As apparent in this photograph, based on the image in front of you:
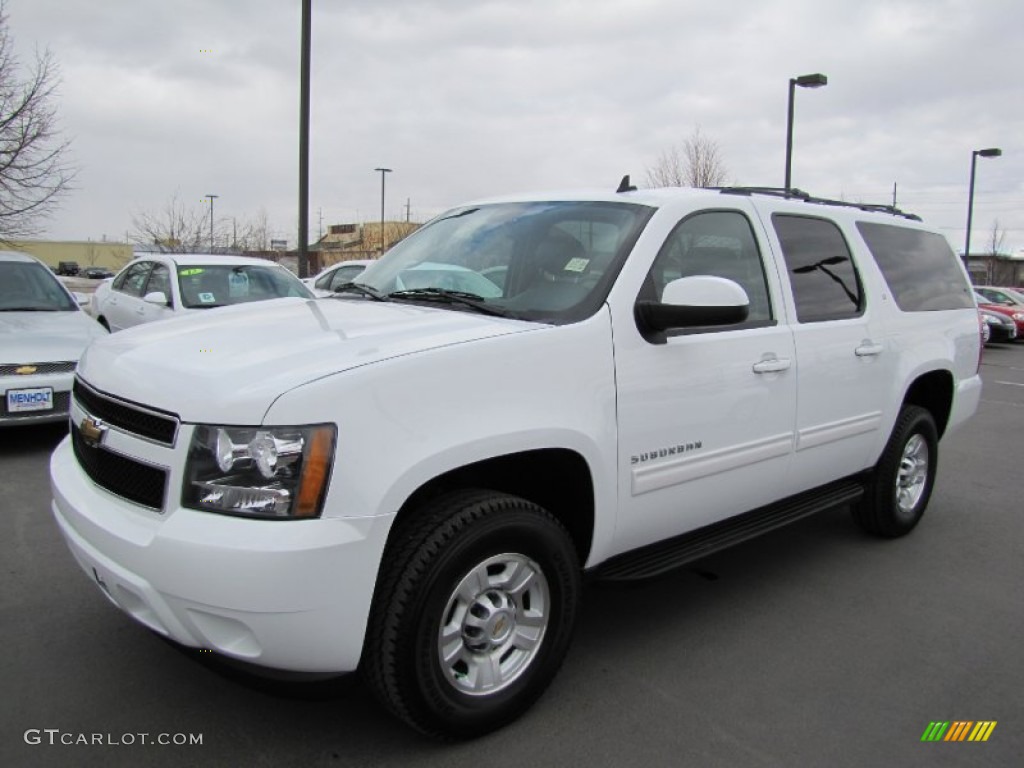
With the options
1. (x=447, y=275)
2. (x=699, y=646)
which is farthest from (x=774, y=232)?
(x=699, y=646)

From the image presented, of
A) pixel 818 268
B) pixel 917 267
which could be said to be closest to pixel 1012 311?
pixel 917 267

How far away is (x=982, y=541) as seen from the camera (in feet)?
15.7

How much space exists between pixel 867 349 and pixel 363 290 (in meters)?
2.58

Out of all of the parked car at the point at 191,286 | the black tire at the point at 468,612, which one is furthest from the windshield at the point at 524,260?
the parked car at the point at 191,286

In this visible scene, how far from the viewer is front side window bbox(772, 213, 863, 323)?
12.2ft

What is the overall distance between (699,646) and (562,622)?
0.89 meters

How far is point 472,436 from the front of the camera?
237cm

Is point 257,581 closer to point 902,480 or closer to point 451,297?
point 451,297

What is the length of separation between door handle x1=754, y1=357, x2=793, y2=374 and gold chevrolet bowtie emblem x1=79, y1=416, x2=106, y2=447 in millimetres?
2512

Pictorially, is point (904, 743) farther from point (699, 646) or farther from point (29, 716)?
point (29, 716)

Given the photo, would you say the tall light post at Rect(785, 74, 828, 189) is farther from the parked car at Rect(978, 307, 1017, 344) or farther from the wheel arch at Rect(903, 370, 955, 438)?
the wheel arch at Rect(903, 370, 955, 438)

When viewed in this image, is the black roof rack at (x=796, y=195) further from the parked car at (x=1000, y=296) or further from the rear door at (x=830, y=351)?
the parked car at (x=1000, y=296)

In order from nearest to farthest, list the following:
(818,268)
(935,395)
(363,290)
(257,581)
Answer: (257,581)
(363,290)
(818,268)
(935,395)

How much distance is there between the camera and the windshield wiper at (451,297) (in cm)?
290
